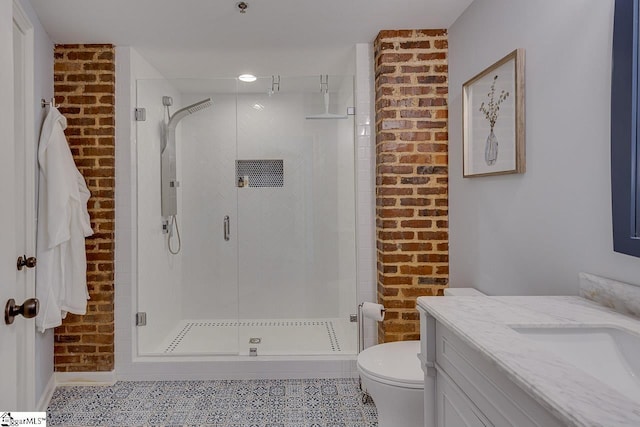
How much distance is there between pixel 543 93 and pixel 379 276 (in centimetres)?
149

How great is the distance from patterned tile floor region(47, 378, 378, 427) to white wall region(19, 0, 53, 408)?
17cm

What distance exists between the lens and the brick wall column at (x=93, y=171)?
2.64 meters

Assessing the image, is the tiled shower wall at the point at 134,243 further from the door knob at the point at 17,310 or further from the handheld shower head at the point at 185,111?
the door knob at the point at 17,310

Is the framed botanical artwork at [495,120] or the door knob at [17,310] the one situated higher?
the framed botanical artwork at [495,120]

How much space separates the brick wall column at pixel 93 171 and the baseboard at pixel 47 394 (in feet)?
0.28

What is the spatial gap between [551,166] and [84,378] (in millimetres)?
2932

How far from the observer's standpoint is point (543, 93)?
159 cm

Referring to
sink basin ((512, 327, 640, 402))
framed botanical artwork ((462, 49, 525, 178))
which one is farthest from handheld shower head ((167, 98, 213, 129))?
sink basin ((512, 327, 640, 402))

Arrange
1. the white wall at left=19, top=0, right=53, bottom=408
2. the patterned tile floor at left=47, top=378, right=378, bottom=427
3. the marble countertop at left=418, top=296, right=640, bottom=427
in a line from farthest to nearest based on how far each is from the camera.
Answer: the white wall at left=19, top=0, right=53, bottom=408
the patterned tile floor at left=47, top=378, right=378, bottom=427
the marble countertop at left=418, top=296, right=640, bottom=427

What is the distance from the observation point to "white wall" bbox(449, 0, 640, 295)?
130 centimetres

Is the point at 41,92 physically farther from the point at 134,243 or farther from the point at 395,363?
the point at 395,363

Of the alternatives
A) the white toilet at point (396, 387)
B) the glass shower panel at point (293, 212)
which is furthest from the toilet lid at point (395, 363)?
the glass shower panel at point (293, 212)

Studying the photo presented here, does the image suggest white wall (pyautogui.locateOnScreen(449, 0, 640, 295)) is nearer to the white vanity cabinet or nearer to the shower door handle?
the white vanity cabinet

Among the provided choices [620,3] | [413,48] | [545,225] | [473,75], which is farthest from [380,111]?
[620,3]
